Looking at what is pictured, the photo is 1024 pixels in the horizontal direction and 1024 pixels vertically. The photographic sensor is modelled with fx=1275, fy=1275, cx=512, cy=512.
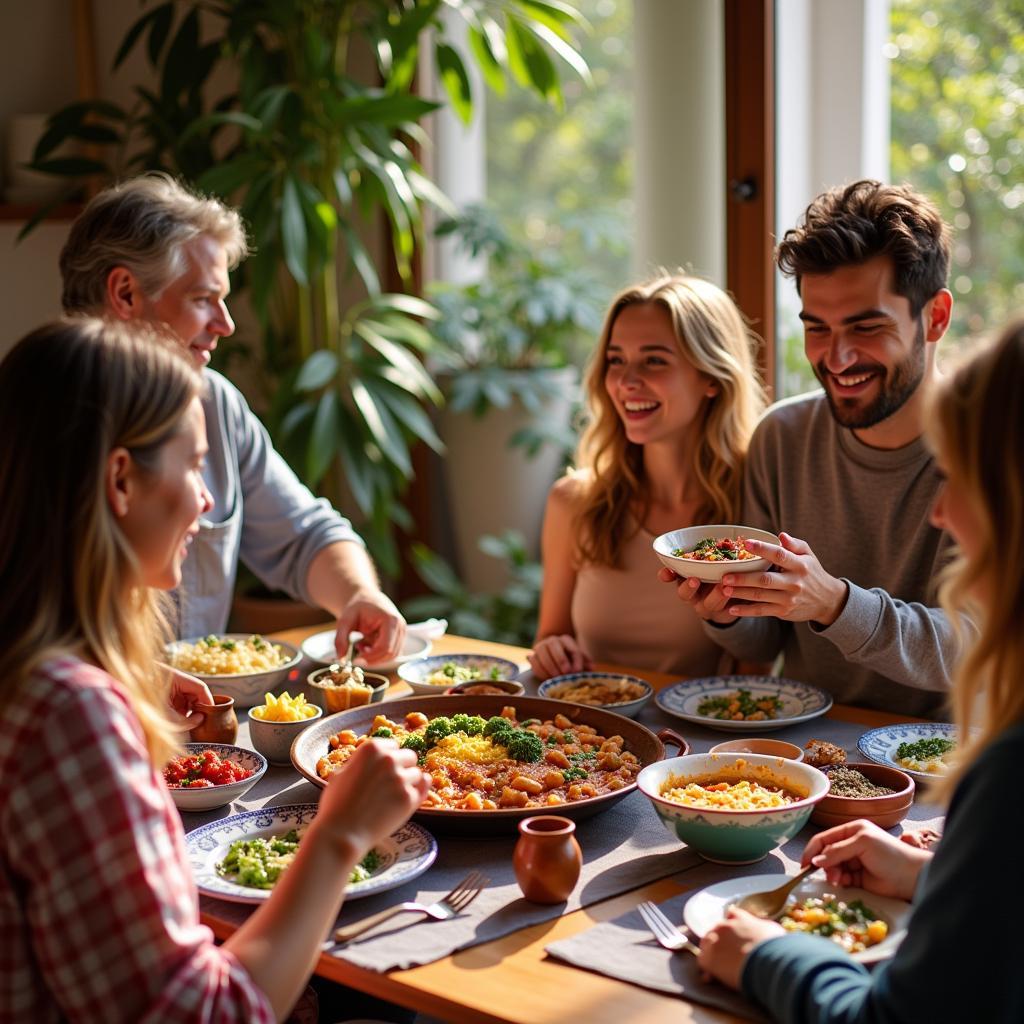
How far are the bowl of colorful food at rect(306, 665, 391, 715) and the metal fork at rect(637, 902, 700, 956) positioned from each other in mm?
777

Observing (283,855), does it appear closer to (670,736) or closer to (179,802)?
(179,802)

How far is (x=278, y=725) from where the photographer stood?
6.42 ft

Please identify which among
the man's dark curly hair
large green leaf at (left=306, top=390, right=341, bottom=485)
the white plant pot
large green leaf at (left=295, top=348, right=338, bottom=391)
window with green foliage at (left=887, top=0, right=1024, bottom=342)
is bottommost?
the white plant pot

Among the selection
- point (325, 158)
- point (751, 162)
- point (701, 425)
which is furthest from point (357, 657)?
point (325, 158)

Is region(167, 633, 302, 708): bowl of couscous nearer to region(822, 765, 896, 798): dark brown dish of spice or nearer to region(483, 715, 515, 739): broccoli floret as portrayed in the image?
region(483, 715, 515, 739): broccoli floret

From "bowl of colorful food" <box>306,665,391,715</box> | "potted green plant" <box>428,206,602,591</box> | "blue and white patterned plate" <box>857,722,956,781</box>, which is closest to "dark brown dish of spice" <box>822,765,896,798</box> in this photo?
"blue and white patterned plate" <box>857,722,956,781</box>

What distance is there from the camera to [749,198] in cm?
374

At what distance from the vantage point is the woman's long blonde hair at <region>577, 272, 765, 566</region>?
8.80 feet

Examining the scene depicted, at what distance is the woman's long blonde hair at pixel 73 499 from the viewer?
4.07 ft

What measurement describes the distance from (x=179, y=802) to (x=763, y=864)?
792 mm

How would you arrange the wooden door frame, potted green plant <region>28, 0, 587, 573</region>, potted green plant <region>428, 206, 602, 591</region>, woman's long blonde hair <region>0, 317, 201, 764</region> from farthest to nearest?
potted green plant <region>428, 206, 602, 591</region>
potted green plant <region>28, 0, 587, 573</region>
the wooden door frame
woman's long blonde hair <region>0, 317, 201, 764</region>

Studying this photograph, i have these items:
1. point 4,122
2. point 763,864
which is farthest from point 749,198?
point 4,122

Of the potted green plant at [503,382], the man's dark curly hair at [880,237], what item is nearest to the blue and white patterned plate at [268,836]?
the man's dark curly hair at [880,237]

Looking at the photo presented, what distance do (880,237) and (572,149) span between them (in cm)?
582
